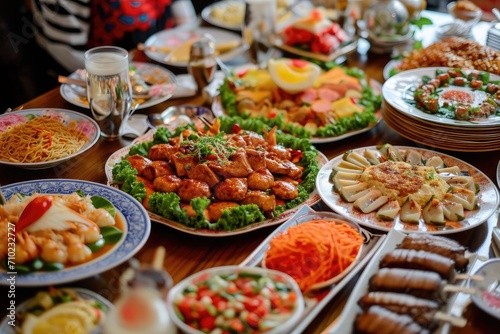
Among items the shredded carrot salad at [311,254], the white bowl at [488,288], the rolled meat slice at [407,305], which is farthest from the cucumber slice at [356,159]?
the rolled meat slice at [407,305]

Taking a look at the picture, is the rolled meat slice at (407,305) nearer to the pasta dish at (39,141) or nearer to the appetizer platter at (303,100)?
the appetizer platter at (303,100)

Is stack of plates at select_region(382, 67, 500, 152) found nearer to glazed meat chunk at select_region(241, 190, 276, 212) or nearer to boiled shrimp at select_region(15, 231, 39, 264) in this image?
glazed meat chunk at select_region(241, 190, 276, 212)

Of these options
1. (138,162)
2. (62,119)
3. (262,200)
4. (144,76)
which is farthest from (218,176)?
(144,76)

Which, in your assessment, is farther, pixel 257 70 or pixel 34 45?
pixel 34 45

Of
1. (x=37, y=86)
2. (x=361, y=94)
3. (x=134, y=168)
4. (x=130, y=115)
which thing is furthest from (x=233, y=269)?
(x=37, y=86)

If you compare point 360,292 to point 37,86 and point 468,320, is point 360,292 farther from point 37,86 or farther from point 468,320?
point 37,86

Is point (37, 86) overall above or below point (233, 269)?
below

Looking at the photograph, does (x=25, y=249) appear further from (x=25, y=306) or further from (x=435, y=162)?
(x=435, y=162)

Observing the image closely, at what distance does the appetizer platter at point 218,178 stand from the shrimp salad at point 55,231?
0.29 meters

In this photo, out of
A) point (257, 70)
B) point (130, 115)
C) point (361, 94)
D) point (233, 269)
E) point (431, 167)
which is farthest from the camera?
point (257, 70)

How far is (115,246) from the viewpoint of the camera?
75.0 inches

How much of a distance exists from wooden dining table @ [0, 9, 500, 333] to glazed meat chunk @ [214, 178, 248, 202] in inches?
6.7

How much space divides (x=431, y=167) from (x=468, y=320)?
0.84 meters

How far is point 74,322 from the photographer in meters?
1.53
